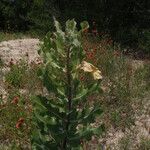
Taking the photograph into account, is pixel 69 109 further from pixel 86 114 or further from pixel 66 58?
pixel 66 58

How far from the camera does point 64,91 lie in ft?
14.9

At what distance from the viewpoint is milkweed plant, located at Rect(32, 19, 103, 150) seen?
4.12 meters

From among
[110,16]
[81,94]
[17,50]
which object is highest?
[81,94]

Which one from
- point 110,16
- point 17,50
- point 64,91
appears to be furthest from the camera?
point 110,16

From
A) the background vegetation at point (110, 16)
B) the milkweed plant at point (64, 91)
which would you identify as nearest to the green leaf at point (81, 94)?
the milkweed plant at point (64, 91)

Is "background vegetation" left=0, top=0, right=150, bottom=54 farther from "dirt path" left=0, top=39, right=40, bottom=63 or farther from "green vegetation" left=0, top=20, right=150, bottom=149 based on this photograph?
"green vegetation" left=0, top=20, right=150, bottom=149

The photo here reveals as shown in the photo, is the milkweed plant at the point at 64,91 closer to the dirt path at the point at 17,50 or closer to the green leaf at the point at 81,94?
the green leaf at the point at 81,94

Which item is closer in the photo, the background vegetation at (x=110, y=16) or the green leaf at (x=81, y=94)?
the green leaf at (x=81, y=94)

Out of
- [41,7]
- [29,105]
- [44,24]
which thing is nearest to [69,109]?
[29,105]

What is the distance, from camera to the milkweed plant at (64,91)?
412cm

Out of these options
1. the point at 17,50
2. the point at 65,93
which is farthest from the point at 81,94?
the point at 17,50

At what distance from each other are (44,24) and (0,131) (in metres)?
11.1

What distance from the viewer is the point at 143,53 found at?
13555 millimetres

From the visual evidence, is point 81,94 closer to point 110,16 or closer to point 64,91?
point 64,91
